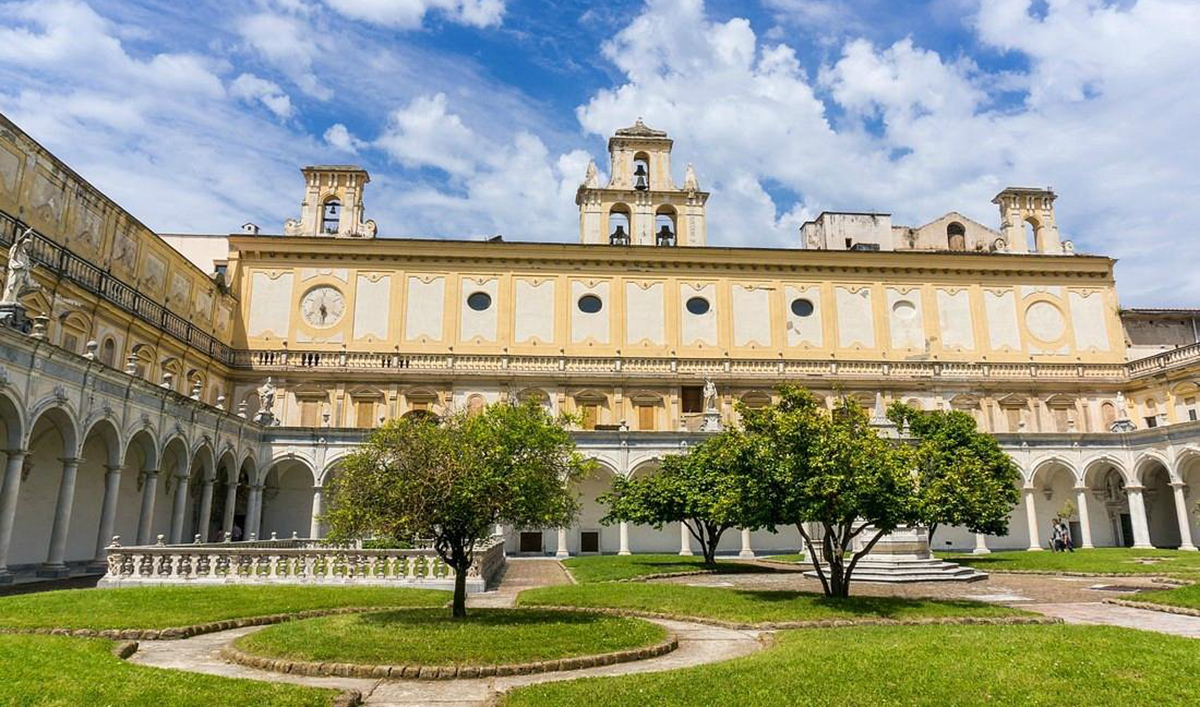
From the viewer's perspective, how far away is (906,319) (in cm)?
4716

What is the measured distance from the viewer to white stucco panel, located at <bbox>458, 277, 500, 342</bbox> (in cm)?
4497

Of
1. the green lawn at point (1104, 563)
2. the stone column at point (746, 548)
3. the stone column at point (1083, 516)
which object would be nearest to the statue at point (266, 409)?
the stone column at point (746, 548)

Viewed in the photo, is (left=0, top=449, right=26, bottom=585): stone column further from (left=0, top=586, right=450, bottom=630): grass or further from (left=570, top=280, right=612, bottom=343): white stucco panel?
(left=570, top=280, right=612, bottom=343): white stucco panel

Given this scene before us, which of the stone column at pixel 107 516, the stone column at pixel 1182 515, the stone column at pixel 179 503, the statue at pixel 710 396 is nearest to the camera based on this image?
the stone column at pixel 107 516

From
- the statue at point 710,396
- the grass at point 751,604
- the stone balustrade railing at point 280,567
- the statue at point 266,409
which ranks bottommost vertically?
the grass at point 751,604

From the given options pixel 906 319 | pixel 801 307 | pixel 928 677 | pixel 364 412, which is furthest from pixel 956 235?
pixel 928 677

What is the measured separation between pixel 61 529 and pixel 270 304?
2552cm

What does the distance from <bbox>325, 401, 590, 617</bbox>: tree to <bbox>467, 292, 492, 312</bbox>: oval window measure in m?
32.6

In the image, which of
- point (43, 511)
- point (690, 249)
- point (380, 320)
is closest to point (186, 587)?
point (43, 511)

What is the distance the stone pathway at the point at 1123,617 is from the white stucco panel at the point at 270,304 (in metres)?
39.5

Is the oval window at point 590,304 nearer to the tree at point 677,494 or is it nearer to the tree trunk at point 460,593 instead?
the tree at point 677,494

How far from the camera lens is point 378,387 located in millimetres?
42031

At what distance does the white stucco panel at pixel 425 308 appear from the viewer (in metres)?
44.8

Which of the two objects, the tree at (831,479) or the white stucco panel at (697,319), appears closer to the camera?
the tree at (831,479)
